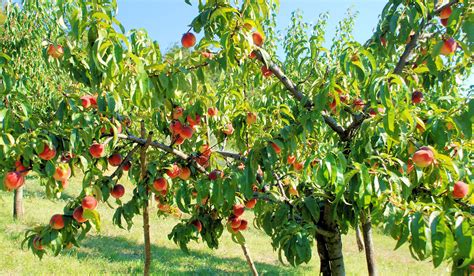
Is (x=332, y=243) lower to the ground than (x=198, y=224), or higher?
lower

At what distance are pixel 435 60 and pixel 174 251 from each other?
6003 millimetres

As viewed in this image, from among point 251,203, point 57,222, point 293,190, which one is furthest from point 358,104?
point 57,222

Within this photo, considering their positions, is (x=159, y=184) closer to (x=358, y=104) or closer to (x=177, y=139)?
(x=177, y=139)

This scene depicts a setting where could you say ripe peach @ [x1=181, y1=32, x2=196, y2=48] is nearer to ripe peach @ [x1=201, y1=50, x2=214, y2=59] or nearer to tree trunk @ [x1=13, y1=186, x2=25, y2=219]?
ripe peach @ [x1=201, y1=50, x2=214, y2=59]

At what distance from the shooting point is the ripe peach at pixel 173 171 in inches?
86.4

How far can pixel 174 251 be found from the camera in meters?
7.09

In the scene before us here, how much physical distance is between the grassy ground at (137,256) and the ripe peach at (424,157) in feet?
14.9

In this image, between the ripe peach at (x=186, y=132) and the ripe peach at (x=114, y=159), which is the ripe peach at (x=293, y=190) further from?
the ripe peach at (x=114, y=159)

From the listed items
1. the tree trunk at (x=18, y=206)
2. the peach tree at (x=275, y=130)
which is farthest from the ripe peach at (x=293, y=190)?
the tree trunk at (x=18, y=206)

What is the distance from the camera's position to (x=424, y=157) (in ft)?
4.99

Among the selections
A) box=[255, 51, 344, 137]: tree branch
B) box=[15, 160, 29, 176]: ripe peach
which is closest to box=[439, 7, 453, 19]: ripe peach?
box=[255, 51, 344, 137]: tree branch

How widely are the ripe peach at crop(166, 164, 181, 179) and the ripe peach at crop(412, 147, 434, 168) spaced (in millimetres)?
1183

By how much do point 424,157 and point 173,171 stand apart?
122 cm

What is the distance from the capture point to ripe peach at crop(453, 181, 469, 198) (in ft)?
5.38
